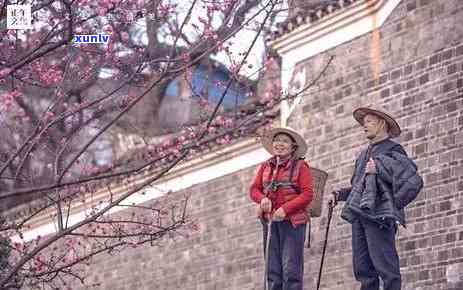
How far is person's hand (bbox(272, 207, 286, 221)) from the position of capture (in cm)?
1257

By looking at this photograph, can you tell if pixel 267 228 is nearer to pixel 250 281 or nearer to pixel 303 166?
→ pixel 303 166

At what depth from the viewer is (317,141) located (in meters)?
16.5

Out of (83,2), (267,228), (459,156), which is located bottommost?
(267,228)

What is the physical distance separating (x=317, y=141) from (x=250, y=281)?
231 centimetres

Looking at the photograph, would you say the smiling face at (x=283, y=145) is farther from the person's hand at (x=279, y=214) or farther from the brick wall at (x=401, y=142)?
the brick wall at (x=401, y=142)

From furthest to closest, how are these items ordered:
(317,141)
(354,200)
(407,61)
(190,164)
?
(190,164)
(317,141)
(407,61)
(354,200)

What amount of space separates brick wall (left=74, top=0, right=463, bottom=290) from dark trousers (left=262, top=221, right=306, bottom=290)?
6.40 ft

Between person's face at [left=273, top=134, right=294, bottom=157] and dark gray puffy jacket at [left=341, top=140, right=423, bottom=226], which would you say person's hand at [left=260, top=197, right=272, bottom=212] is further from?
dark gray puffy jacket at [left=341, top=140, right=423, bottom=226]

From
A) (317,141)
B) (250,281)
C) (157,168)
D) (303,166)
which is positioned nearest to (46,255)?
(157,168)

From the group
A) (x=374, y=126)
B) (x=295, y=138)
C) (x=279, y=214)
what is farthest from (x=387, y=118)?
(x=279, y=214)

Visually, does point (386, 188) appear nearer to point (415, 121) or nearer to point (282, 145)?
point (282, 145)

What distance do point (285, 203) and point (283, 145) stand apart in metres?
0.52

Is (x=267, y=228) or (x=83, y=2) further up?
(x=83, y=2)

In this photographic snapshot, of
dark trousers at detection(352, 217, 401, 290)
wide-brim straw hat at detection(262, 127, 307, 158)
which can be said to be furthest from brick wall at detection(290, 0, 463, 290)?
wide-brim straw hat at detection(262, 127, 307, 158)
